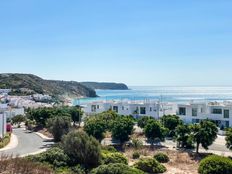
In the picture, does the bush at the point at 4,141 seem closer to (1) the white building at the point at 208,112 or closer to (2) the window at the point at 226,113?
(1) the white building at the point at 208,112

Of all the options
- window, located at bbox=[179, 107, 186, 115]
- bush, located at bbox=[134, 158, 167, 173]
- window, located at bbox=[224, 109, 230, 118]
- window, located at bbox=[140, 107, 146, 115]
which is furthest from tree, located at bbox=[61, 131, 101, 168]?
window, located at bbox=[140, 107, 146, 115]

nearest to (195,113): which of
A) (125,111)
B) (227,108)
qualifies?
(227,108)

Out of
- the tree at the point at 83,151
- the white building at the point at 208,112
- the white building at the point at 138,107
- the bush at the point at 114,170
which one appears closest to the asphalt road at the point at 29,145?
the tree at the point at 83,151

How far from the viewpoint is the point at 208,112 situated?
57.6 metres

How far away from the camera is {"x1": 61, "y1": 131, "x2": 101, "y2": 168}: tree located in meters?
24.8

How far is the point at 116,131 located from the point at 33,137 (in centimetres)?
1397

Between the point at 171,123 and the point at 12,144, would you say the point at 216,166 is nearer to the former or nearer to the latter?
the point at 171,123

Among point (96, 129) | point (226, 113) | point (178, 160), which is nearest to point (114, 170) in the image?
point (178, 160)

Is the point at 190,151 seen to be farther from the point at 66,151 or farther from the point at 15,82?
the point at 15,82

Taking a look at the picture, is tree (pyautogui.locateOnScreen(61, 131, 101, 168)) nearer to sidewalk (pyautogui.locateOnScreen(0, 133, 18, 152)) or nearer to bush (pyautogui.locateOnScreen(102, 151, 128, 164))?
bush (pyautogui.locateOnScreen(102, 151, 128, 164))

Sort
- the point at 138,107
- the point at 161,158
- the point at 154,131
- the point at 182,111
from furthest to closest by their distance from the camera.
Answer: the point at 138,107, the point at 182,111, the point at 154,131, the point at 161,158

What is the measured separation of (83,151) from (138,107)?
43327 millimetres

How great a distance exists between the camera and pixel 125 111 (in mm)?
70125

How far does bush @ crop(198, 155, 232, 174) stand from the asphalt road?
55.8ft
